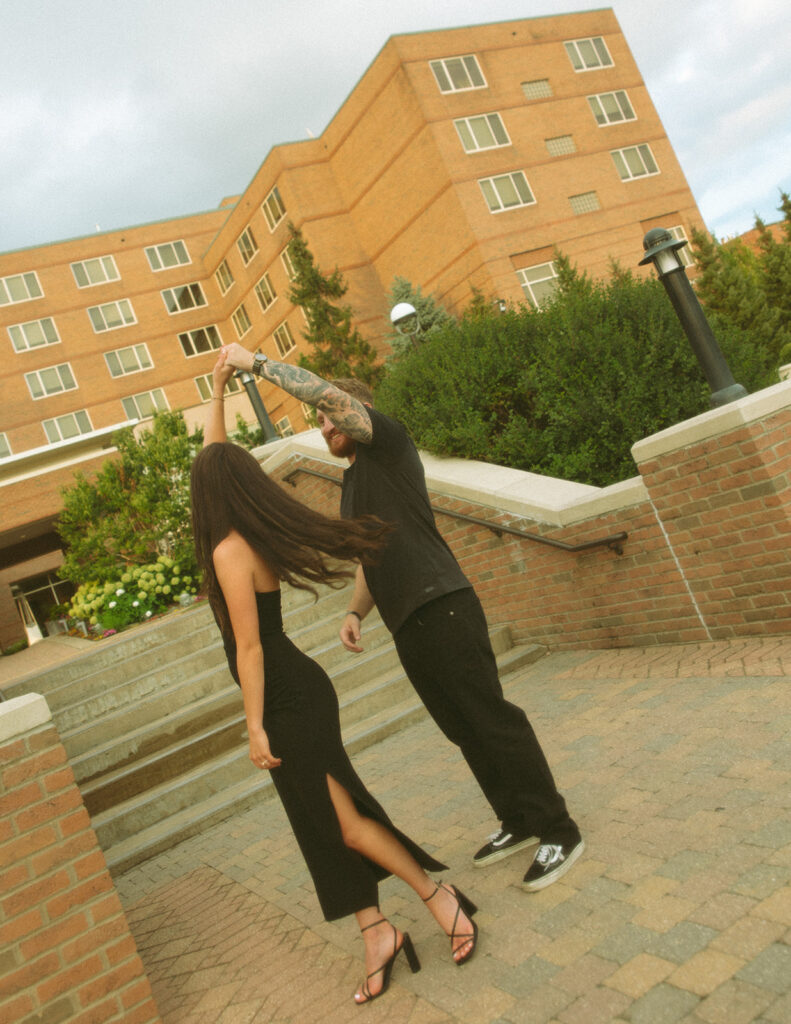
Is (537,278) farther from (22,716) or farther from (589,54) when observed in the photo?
(22,716)

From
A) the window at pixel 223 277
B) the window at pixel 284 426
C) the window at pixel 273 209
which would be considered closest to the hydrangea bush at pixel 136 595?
Answer: the window at pixel 273 209

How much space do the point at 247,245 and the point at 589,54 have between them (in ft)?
58.5

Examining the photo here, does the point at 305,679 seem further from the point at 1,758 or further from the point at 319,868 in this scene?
the point at 1,758

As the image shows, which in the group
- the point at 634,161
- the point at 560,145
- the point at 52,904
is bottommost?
the point at 52,904

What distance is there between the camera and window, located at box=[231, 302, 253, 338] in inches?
1595

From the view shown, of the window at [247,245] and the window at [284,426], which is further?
the window at [284,426]

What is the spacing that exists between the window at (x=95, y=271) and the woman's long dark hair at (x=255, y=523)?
4165 cm

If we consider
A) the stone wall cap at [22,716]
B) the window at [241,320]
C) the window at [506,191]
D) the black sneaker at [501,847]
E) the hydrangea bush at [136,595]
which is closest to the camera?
the stone wall cap at [22,716]

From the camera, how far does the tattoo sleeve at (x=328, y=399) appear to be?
8.81ft

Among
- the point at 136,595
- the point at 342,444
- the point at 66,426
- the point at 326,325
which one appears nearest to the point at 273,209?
the point at 326,325

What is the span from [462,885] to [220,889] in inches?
58.1

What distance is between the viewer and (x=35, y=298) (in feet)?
126

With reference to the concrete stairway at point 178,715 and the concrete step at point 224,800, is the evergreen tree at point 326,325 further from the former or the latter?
the concrete step at point 224,800

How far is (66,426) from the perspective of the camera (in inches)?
1515
